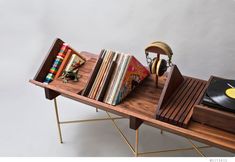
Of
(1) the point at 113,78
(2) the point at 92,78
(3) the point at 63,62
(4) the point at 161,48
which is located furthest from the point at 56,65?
(4) the point at 161,48

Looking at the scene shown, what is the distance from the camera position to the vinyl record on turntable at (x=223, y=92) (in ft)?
4.20

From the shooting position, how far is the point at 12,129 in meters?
2.18

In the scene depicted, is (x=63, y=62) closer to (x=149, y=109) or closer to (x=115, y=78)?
(x=115, y=78)

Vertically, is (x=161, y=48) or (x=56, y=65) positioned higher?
(x=161, y=48)

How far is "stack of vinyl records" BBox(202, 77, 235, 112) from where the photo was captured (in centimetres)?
127

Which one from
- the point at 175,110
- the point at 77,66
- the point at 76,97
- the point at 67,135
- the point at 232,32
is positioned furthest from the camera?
the point at 232,32

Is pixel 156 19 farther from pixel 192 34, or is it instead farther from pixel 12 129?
pixel 12 129

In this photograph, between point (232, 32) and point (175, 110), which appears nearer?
point (175, 110)

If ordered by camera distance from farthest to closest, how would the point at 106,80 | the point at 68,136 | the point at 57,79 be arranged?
1. the point at 68,136
2. the point at 57,79
3. the point at 106,80

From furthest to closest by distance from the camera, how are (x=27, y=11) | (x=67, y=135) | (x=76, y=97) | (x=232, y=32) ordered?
(x=27, y=11)
(x=232, y=32)
(x=67, y=135)
(x=76, y=97)

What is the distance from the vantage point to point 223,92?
1342mm

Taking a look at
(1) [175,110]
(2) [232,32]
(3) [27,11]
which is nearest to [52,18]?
(3) [27,11]

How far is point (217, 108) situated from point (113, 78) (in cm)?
54

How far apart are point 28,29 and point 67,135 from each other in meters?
1.19
